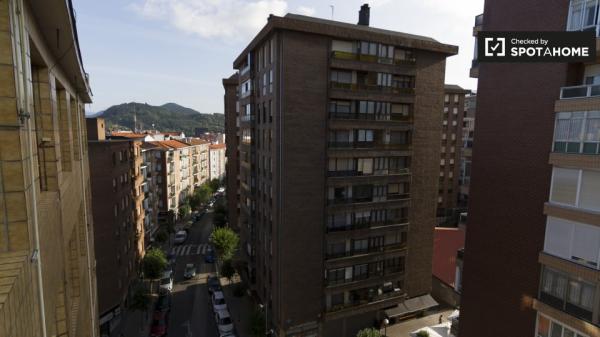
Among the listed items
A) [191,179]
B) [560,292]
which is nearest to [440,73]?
[560,292]

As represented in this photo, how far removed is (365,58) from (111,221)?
28.0 metres

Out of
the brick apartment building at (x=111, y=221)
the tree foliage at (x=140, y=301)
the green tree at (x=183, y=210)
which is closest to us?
the tree foliage at (x=140, y=301)

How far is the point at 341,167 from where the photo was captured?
25.6 metres

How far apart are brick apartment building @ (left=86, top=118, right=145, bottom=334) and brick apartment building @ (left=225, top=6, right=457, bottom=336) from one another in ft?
47.8

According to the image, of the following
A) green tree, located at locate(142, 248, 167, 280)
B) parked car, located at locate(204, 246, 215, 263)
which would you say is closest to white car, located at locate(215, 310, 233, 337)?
green tree, located at locate(142, 248, 167, 280)

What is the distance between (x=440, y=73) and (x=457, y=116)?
3377 cm

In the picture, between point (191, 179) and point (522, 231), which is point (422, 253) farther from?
point (191, 179)

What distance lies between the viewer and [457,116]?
2275 inches

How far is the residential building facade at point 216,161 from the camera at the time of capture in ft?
325

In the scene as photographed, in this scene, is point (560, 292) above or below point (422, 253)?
above

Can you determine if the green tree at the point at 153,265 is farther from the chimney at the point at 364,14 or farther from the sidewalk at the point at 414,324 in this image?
the chimney at the point at 364,14

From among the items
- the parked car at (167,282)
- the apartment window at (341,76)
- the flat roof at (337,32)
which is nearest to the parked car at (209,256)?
the parked car at (167,282)

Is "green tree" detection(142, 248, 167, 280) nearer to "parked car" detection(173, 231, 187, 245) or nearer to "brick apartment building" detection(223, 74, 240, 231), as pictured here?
"brick apartment building" detection(223, 74, 240, 231)

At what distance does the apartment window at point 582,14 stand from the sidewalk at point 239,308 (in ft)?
98.2
